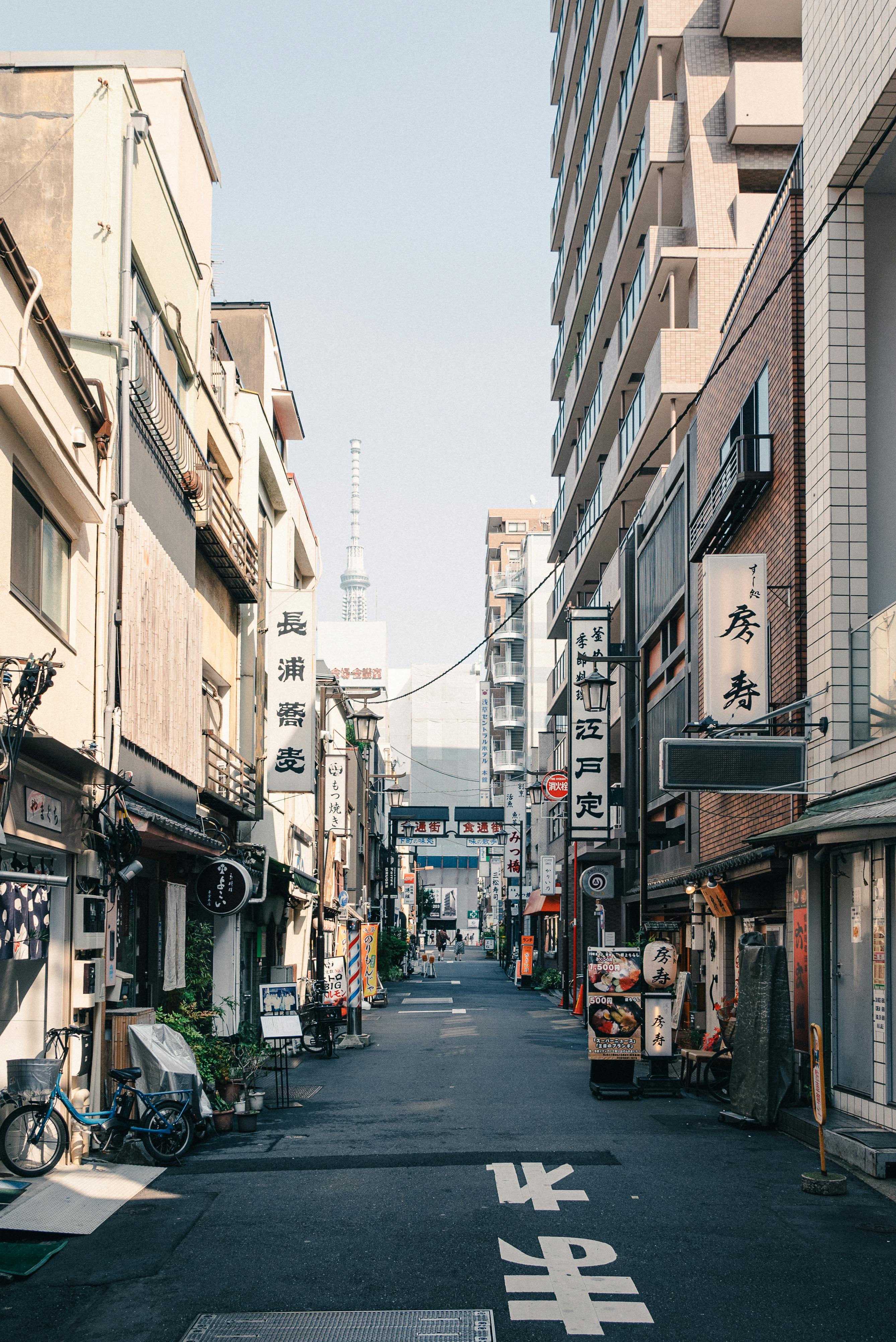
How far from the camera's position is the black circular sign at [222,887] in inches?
822

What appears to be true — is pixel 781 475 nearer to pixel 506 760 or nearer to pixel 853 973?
pixel 853 973

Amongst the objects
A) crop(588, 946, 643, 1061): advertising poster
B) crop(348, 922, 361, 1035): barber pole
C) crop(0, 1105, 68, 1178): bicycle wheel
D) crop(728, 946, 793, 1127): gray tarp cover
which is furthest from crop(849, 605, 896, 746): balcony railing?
crop(348, 922, 361, 1035): barber pole

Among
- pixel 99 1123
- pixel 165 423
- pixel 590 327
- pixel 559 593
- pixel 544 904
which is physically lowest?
pixel 544 904

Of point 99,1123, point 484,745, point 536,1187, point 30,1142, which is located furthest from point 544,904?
point 484,745

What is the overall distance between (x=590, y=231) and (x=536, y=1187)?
119 ft

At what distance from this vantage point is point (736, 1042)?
16.8m

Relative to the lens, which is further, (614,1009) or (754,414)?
(754,414)

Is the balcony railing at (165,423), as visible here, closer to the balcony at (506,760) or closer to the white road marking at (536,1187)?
the white road marking at (536,1187)

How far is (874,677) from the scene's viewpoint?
14.8 metres

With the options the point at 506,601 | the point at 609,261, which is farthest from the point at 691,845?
the point at 506,601

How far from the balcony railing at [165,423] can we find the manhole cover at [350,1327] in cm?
1116

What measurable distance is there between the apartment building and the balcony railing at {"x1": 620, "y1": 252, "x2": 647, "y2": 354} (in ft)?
0.32

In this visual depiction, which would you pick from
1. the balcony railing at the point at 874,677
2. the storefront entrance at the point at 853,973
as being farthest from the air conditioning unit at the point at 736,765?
the storefront entrance at the point at 853,973

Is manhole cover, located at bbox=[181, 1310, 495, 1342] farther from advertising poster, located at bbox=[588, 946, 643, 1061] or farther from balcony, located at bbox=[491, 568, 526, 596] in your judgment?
balcony, located at bbox=[491, 568, 526, 596]
